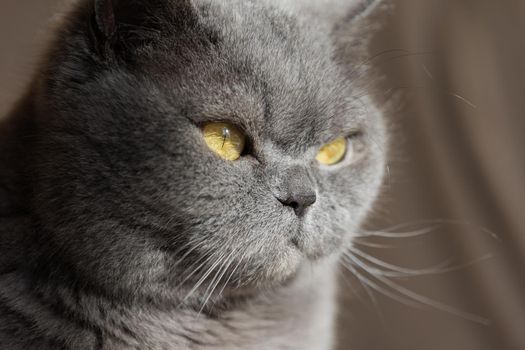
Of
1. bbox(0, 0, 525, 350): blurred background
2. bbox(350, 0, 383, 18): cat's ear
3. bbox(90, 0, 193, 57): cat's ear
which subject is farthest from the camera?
bbox(0, 0, 525, 350): blurred background

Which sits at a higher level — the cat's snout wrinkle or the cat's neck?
the cat's snout wrinkle

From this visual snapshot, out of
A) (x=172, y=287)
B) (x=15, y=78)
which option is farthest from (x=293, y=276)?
(x=15, y=78)

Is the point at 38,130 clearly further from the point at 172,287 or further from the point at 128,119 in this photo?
the point at 172,287

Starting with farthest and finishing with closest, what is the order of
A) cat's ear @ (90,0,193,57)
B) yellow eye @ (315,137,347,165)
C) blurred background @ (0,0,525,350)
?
1. blurred background @ (0,0,525,350)
2. yellow eye @ (315,137,347,165)
3. cat's ear @ (90,0,193,57)

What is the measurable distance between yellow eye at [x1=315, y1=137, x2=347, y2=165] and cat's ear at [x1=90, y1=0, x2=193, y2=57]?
0.80 feet

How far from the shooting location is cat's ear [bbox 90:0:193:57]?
72cm

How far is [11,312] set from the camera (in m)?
0.76

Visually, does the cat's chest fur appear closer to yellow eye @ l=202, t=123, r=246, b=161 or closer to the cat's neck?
the cat's neck

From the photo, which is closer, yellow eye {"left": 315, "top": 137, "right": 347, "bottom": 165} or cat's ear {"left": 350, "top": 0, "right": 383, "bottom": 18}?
yellow eye {"left": 315, "top": 137, "right": 347, "bottom": 165}

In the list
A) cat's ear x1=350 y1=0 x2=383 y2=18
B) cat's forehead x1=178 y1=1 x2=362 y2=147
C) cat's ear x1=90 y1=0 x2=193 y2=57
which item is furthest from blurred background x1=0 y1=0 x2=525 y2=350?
cat's ear x1=90 y1=0 x2=193 y2=57

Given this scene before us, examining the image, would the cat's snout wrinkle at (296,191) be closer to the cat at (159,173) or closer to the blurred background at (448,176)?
the cat at (159,173)

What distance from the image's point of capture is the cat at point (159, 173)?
0.73 m

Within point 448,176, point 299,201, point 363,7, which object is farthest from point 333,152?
point 448,176

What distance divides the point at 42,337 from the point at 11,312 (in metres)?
0.05
